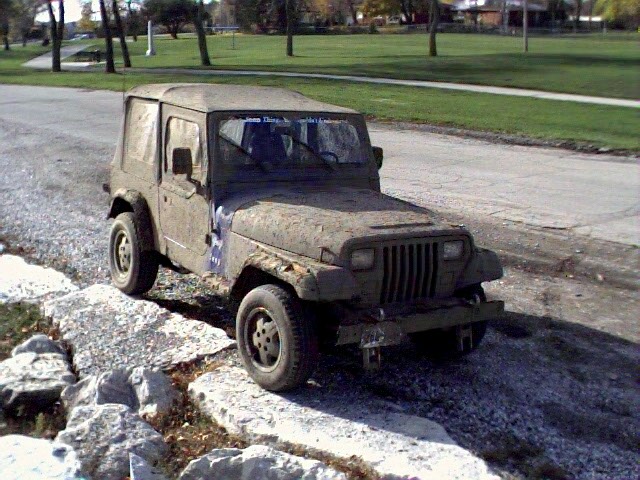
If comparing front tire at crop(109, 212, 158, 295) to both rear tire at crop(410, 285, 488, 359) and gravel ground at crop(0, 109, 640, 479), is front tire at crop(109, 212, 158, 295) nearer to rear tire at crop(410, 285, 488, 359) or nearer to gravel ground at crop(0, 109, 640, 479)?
gravel ground at crop(0, 109, 640, 479)

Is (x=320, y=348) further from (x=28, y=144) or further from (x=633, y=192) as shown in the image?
(x=28, y=144)

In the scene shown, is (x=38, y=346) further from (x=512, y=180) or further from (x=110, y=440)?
(x=512, y=180)

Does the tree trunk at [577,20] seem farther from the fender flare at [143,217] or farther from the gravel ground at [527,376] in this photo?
the fender flare at [143,217]

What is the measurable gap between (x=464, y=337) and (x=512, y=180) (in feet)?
28.5

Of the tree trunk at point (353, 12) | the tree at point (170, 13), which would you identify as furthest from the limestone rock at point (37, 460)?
the tree trunk at point (353, 12)

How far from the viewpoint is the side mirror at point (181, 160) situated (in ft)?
21.1

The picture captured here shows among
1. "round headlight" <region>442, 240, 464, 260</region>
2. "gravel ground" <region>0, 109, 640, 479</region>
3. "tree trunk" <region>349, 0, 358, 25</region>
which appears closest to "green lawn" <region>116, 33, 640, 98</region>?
"tree trunk" <region>349, 0, 358, 25</region>

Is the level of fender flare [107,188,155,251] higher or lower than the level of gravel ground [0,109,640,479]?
higher

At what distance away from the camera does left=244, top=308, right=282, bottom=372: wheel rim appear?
5652 millimetres

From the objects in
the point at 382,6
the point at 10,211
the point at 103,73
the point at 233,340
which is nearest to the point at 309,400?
the point at 233,340

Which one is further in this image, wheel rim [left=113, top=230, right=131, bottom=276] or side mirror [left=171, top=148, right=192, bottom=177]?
wheel rim [left=113, top=230, right=131, bottom=276]

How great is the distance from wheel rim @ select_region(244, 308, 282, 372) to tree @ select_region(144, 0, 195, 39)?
156 feet

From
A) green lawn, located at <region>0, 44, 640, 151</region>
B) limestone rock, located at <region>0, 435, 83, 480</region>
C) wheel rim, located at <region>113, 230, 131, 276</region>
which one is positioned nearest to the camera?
limestone rock, located at <region>0, 435, 83, 480</region>

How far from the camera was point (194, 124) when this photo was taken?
21.9 feet
